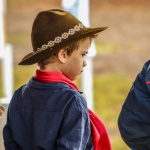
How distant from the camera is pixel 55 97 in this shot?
6.57ft

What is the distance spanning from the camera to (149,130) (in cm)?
210

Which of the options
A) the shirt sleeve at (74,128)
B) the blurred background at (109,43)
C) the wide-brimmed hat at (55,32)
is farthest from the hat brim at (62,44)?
the blurred background at (109,43)

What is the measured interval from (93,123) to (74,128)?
0.14m

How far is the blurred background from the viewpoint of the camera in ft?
30.2

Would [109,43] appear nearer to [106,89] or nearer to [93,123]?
[106,89]

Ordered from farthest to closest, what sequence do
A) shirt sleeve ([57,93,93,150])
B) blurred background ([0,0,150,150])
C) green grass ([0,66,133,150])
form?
blurred background ([0,0,150,150]) < green grass ([0,66,133,150]) < shirt sleeve ([57,93,93,150])

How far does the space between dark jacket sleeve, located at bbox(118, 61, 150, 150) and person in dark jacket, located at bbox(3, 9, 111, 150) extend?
117 millimetres

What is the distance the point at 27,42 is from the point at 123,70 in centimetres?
174

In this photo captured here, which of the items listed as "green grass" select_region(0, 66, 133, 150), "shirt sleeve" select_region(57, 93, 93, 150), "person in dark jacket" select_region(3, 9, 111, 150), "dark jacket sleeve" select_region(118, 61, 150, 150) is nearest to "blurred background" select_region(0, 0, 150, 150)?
"green grass" select_region(0, 66, 133, 150)

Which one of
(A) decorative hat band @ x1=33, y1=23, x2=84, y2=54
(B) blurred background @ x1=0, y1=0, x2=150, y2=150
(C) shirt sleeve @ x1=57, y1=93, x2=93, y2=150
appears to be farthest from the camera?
(B) blurred background @ x1=0, y1=0, x2=150, y2=150

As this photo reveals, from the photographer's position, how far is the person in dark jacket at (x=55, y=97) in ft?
6.45

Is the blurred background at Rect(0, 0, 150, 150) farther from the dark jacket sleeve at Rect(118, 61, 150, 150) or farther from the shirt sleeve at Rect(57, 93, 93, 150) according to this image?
the shirt sleeve at Rect(57, 93, 93, 150)

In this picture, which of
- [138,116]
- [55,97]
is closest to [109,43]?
[138,116]

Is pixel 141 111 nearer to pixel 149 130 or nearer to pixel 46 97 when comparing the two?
pixel 149 130
